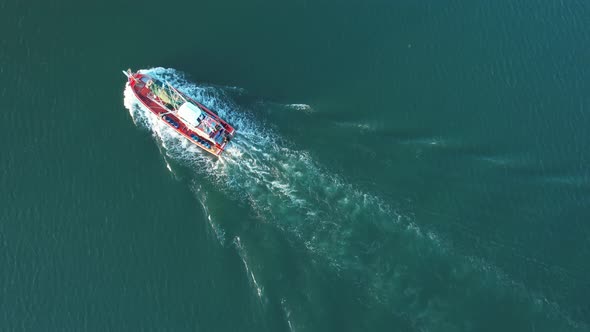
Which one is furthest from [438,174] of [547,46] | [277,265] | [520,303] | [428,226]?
[547,46]

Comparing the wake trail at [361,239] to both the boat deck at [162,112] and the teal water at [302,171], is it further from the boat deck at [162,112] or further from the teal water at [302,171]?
the boat deck at [162,112]

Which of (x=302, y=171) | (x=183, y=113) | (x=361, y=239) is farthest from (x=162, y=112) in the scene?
(x=361, y=239)

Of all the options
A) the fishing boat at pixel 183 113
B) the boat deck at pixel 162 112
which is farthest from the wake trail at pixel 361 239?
the boat deck at pixel 162 112

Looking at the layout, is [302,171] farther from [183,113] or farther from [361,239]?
[183,113]

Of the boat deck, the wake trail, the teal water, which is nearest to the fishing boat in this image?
the boat deck

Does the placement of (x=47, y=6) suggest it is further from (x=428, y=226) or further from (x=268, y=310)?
(x=428, y=226)

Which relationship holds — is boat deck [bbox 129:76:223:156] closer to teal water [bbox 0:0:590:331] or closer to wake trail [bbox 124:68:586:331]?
teal water [bbox 0:0:590:331]
